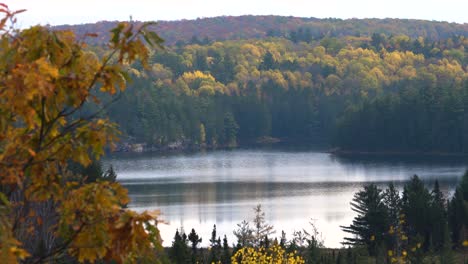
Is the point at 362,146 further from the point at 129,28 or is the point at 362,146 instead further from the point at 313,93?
the point at 129,28

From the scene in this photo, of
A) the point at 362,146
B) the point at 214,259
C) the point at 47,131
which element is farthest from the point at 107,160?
the point at 47,131

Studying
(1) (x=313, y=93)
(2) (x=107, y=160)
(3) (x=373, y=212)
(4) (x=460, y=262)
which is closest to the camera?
(4) (x=460, y=262)

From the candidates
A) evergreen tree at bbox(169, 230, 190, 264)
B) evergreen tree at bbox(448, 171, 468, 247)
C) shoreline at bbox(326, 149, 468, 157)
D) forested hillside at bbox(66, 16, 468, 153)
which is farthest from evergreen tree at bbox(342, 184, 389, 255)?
forested hillside at bbox(66, 16, 468, 153)

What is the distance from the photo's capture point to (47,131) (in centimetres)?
593

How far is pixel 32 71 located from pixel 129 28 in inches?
30.9

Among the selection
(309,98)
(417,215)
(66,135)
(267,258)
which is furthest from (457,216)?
(309,98)

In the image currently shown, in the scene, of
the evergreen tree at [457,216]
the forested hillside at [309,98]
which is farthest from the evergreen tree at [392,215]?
the forested hillside at [309,98]

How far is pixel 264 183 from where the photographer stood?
75250mm

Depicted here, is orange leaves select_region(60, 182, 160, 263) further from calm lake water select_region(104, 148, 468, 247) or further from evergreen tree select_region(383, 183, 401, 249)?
calm lake water select_region(104, 148, 468, 247)

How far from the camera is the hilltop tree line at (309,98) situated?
116 metres

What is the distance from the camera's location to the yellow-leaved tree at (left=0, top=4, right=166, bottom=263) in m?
5.56

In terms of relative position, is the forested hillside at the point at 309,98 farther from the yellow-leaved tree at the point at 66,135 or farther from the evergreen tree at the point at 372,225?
the yellow-leaved tree at the point at 66,135

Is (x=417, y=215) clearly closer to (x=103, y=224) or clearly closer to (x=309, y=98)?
(x=103, y=224)

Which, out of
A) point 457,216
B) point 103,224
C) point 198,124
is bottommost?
point 103,224
